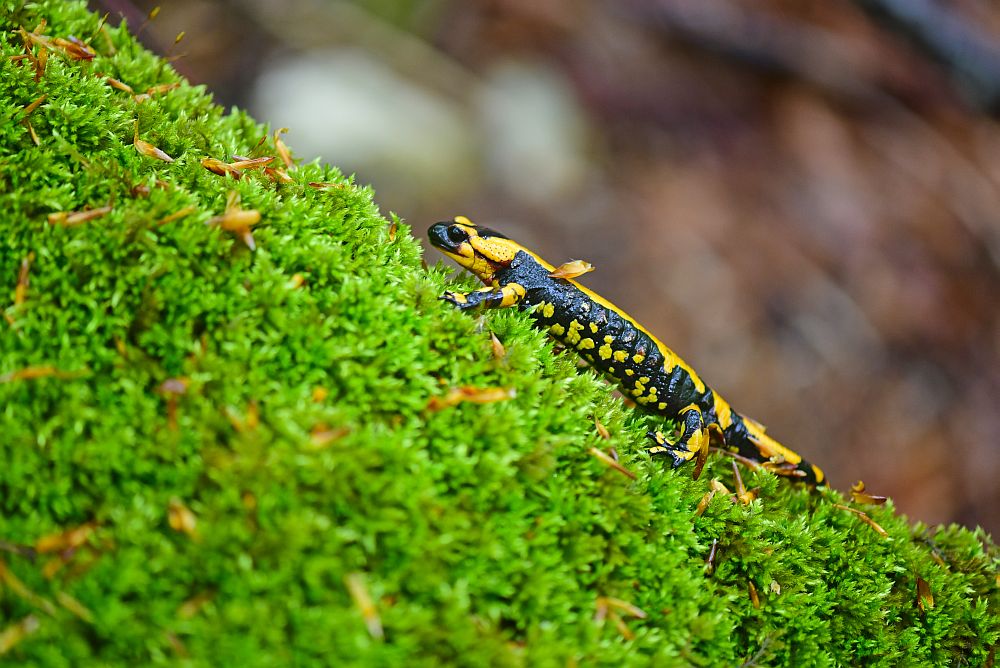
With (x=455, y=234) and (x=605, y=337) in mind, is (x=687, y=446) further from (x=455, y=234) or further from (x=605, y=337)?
(x=455, y=234)

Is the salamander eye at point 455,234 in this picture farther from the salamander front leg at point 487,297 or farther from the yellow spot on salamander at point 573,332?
the yellow spot on salamander at point 573,332

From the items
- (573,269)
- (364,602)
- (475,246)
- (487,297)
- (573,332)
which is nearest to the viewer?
(364,602)

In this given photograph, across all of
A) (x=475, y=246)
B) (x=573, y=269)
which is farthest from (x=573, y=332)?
(x=475, y=246)

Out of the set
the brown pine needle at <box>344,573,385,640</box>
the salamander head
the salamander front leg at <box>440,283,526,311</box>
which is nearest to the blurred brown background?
the salamander head

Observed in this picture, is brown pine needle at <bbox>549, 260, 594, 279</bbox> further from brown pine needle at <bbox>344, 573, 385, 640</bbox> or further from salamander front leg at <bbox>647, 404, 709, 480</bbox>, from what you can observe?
brown pine needle at <bbox>344, 573, 385, 640</bbox>

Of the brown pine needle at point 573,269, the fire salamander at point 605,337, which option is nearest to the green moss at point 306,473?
the brown pine needle at point 573,269

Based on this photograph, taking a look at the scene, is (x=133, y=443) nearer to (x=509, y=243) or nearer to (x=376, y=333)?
(x=376, y=333)

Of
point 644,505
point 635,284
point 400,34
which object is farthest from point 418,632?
point 400,34
